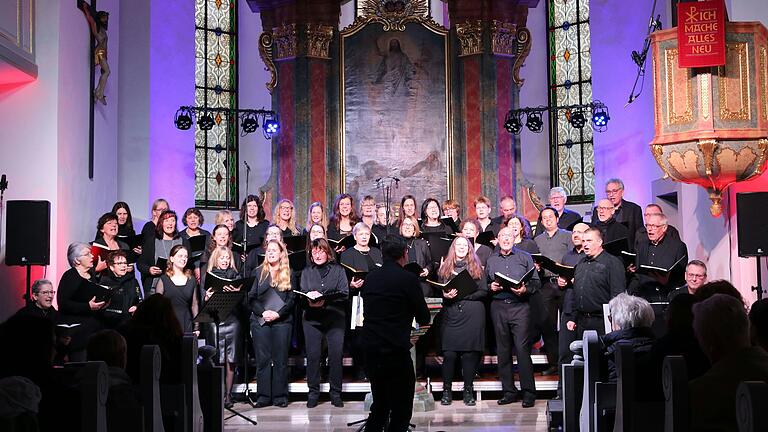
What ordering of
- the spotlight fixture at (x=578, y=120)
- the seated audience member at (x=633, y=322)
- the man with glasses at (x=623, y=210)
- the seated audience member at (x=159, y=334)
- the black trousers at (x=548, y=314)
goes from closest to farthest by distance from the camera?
the seated audience member at (x=159, y=334)
the seated audience member at (x=633, y=322)
the black trousers at (x=548, y=314)
the man with glasses at (x=623, y=210)
the spotlight fixture at (x=578, y=120)

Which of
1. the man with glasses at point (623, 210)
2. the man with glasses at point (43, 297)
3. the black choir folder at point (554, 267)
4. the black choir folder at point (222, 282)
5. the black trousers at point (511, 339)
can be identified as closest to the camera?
the man with glasses at point (43, 297)

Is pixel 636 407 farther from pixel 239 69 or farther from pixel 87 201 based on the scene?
pixel 239 69

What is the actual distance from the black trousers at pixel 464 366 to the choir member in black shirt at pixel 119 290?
287 cm

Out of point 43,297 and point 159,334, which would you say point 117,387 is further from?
point 43,297

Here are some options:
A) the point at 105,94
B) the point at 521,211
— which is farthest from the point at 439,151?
the point at 105,94

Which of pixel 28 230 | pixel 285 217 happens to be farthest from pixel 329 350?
pixel 28 230

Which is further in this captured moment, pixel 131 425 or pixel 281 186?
pixel 281 186

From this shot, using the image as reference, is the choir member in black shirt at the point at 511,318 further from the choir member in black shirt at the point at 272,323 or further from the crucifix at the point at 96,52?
the crucifix at the point at 96,52

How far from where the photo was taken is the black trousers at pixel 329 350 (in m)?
9.25

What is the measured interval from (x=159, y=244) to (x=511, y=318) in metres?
3.53

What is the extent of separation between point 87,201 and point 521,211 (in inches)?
268

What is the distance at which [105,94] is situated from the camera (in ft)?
40.9

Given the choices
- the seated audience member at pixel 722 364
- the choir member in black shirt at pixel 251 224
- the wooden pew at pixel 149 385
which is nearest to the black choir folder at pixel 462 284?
the choir member in black shirt at pixel 251 224

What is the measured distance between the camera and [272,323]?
9.31 meters
